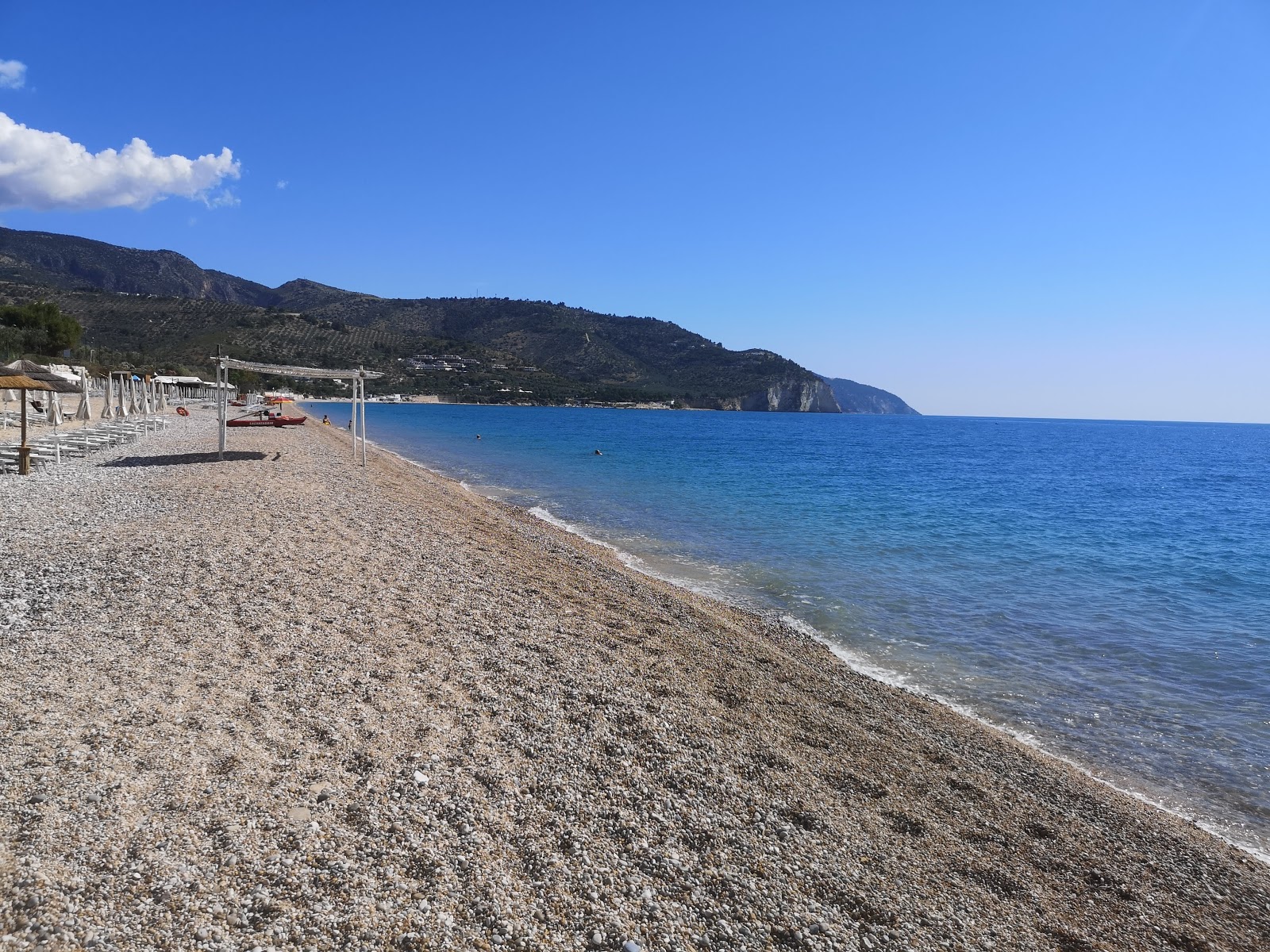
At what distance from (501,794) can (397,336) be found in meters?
120

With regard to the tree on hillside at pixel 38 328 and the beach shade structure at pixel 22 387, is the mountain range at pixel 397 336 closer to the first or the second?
the tree on hillside at pixel 38 328

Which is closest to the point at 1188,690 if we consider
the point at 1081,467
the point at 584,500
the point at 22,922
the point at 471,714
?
the point at 471,714

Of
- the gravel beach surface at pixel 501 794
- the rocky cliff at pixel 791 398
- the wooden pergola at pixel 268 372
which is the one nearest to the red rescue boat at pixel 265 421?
the wooden pergola at pixel 268 372

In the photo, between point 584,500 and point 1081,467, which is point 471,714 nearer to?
point 584,500

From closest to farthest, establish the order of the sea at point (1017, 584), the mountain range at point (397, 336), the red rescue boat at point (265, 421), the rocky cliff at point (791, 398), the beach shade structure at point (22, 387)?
→ the sea at point (1017, 584), the beach shade structure at point (22, 387), the red rescue boat at point (265, 421), the mountain range at point (397, 336), the rocky cliff at point (791, 398)

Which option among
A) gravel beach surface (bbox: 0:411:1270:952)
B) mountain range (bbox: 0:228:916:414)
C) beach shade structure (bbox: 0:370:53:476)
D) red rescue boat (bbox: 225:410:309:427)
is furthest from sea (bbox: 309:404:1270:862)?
mountain range (bbox: 0:228:916:414)

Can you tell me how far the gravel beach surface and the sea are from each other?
1.04 meters

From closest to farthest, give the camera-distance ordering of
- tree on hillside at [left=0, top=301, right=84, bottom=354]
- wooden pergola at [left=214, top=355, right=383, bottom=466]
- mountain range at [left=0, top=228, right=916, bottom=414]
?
wooden pergola at [left=214, top=355, right=383, bottom=466]
tree on hillside at [left=0, top=301, right=84, bottom=354]
mountain range at [left=0, top=228, right=916, bottom=414]

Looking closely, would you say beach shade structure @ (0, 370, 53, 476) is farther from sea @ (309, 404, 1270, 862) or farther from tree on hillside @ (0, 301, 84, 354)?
tree on hillside @ (0, 301, 84, 354)

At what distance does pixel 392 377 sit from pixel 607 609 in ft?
336

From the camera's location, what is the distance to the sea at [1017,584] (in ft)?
22.0

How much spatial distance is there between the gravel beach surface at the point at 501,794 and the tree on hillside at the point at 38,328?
47832mm

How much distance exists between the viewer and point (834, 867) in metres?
3.88

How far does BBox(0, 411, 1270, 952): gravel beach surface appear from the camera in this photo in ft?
10.4
